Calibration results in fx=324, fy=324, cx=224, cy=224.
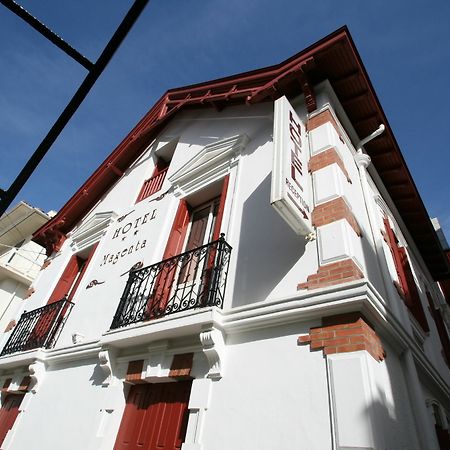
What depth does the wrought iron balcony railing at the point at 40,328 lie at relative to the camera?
7.12 m

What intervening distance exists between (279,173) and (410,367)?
8.92 feet

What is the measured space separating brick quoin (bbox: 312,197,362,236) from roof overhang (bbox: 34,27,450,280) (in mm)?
2584

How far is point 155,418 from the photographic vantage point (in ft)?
14.3

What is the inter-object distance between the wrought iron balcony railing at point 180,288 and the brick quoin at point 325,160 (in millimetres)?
1767

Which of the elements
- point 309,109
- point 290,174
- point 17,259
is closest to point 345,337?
point 290,174

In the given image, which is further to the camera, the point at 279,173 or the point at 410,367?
the point at 279,173

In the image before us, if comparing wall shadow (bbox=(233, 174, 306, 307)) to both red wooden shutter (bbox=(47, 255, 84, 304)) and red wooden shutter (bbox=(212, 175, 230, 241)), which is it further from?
red wooden shutter (bbox=(47, 255, 84, 304))

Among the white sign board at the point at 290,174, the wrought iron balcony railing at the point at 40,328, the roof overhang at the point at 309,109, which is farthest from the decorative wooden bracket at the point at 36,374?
the white sign board at the point at 290,174

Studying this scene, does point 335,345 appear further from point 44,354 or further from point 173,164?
point 173,164

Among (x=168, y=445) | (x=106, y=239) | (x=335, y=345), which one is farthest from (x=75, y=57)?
(x=106, y=239)

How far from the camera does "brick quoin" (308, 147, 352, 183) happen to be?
15.9ft

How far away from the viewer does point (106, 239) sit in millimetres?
8531

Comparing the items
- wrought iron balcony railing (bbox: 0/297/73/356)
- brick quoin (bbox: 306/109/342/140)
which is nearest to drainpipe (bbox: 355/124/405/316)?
brick quoin (bbox: 306/109/342/140)

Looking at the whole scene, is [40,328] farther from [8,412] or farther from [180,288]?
[180,288]
